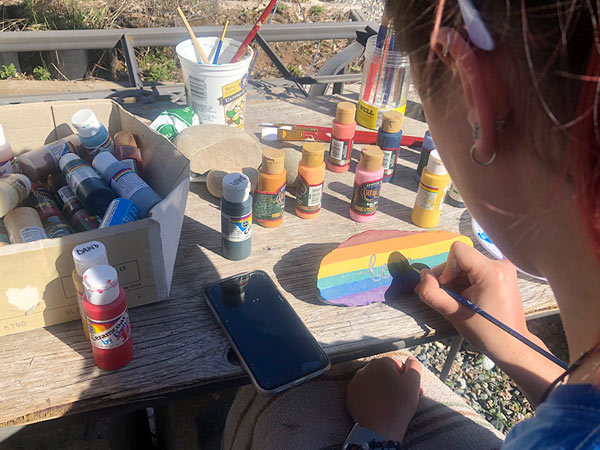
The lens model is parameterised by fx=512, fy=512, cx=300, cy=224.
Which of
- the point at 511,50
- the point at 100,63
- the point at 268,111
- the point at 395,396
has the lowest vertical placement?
the point at 100,63

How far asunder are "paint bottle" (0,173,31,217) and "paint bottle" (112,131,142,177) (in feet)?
0.60

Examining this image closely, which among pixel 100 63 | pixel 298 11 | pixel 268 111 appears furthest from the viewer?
pixel 298 11

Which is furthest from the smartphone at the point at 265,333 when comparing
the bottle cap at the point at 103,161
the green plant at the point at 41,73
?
the green plant at the point at 41,73

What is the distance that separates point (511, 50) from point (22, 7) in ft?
14.9

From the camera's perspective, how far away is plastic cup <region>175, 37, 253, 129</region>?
4.02 ft

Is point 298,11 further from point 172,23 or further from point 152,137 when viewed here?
point 152,137

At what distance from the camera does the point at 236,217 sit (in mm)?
918

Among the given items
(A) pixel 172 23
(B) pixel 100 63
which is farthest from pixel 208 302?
(A) pixel 172 23

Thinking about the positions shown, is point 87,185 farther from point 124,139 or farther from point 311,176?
point 311,176

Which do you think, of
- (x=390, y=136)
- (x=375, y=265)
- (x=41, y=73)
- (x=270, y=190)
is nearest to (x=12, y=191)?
(x=270, y=190)

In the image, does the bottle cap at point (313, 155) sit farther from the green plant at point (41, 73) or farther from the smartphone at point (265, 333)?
the green plant at point (41, 73)

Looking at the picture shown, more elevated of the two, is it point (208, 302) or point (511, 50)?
point (511, 50)

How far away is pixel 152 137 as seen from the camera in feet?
3.45

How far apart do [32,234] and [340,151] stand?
701 millimetres
